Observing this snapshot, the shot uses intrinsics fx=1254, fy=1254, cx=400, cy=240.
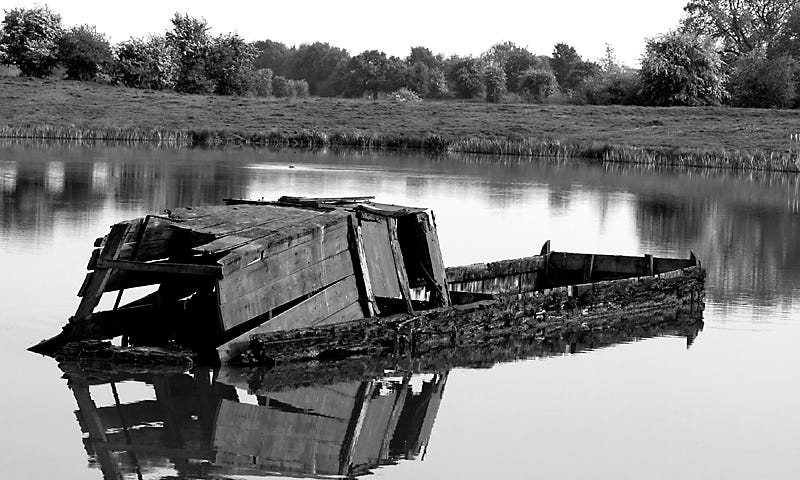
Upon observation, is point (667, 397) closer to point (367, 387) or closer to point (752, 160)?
point (367, 387)

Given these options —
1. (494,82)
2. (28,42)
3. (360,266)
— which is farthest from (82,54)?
(360,266)

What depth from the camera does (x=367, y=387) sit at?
39.8 ft

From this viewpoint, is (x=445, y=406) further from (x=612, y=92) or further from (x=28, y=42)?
(x=612, y=92)

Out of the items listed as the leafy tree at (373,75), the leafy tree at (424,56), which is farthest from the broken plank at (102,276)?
the leafy tree at (424,56)

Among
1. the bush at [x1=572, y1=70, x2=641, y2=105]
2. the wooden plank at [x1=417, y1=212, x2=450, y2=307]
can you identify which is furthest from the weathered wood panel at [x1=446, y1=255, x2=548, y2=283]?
the bush at [x1=572, y1=70, x2=641, y2=105]

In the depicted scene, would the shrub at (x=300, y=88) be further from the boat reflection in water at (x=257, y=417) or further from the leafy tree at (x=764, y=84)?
the boat reflection in water at (x=257, y=417)

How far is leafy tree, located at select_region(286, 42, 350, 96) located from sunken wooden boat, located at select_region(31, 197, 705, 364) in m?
122

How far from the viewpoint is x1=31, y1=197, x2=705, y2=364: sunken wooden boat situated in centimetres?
1210

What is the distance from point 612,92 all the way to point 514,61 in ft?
186

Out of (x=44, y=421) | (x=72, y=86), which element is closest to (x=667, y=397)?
(x=44, y=421)

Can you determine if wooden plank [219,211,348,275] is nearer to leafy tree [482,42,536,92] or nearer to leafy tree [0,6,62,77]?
leafy tree [0,6,62,77]

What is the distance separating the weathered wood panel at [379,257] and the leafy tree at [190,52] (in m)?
60.8

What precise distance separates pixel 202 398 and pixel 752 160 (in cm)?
4432

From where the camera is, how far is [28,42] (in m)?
69.8
